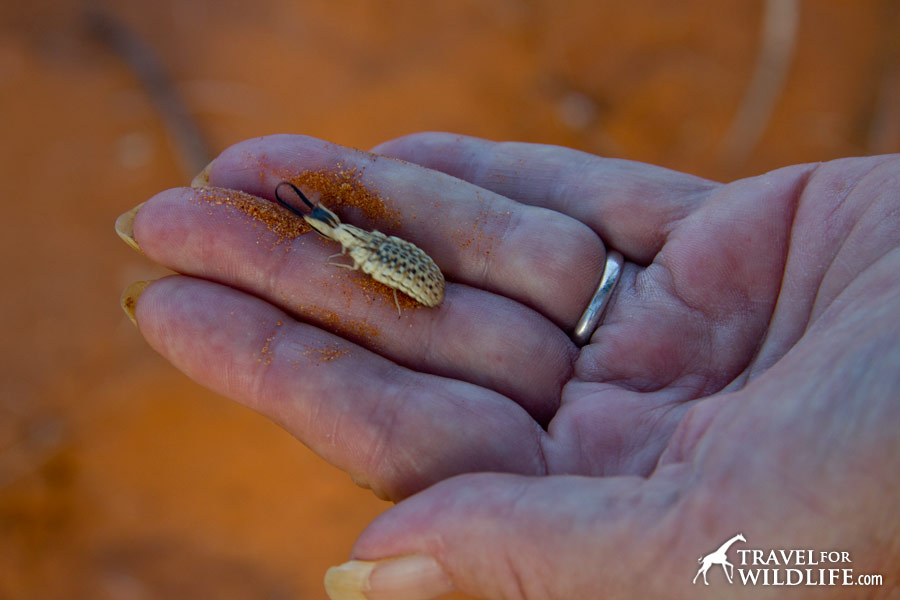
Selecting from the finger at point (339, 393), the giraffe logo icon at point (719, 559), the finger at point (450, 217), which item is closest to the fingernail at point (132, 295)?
the finger at point (339, 393)

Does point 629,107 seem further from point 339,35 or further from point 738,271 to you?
point 738,271

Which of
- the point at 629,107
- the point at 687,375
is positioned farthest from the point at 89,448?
the point at 629,107

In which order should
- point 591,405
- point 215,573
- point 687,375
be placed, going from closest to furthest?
point 591,405 < point 687,375 < point 215,573

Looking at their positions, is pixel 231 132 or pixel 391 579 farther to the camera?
pixel 231 132

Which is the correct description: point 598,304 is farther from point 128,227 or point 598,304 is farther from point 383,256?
point 128,227

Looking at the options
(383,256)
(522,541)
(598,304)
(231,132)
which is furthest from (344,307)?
(231,132)

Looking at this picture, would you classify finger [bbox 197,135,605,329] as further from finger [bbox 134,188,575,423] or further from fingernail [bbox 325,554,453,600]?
fingernail [bbox 325,554,453,600]
